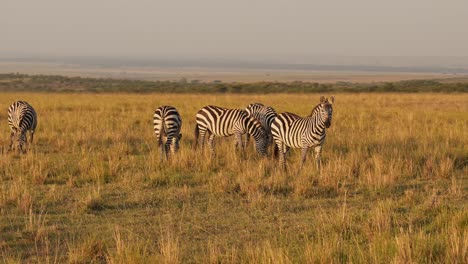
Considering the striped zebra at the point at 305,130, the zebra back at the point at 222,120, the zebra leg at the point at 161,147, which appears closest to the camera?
the striped zebra at the point at 305,130

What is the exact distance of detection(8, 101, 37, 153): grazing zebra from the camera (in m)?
13.3

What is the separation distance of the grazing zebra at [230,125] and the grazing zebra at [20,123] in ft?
13.9

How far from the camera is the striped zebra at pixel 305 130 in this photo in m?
9.85

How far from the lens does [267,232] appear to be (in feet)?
21.4

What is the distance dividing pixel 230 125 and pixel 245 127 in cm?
53

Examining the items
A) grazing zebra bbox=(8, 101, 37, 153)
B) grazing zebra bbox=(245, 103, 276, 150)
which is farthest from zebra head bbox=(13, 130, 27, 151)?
grazing zebra bbox=(245, 103, 276, 150)

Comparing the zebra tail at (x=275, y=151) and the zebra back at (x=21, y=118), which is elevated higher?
the zebra back at (x=21, y=118)

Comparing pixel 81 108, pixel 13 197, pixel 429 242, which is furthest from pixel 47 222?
pixel 81 108

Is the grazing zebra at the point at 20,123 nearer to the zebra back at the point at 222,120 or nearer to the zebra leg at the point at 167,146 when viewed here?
the zebra leg at the point at 167,146

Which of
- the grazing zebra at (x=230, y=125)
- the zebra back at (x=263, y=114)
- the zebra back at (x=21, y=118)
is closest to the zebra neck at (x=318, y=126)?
the grazing zebra at (x=230, y=125)

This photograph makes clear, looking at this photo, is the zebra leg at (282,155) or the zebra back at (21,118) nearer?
the zebra leg at (282,155)

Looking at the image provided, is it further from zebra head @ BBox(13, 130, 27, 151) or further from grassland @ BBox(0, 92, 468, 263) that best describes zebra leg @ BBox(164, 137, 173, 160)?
zebra head @ BBox(13, 130, 27, 151)

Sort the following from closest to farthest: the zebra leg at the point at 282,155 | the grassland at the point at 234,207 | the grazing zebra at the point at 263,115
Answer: the grassland at the point at 234,207
the zebra leg at the point at 282,155
the grazing zebra at the point at 263,115

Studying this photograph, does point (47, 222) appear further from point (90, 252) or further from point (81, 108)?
point (81, 108)
